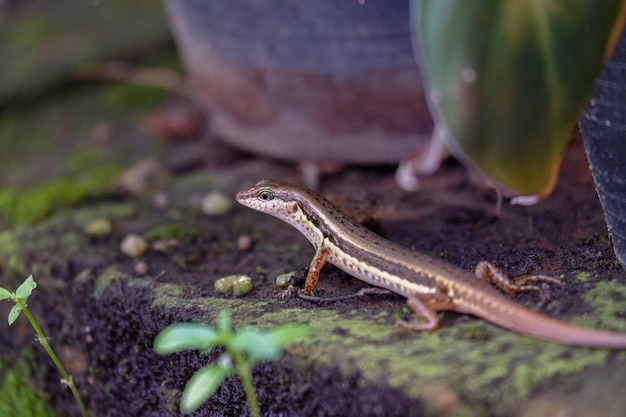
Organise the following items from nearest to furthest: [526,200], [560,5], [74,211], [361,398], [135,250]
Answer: [560,5] < [361,398] < [526,200] < [135,250] < [74,211]

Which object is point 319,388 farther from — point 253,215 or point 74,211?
point 74,211

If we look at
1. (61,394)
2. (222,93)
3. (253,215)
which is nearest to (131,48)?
(222,93)

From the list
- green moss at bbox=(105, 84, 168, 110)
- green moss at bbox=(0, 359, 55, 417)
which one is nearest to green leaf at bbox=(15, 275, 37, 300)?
green moss at bbox=(0, 359, 55, 417)

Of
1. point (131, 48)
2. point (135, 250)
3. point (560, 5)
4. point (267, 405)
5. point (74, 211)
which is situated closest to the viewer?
point (560, 5)

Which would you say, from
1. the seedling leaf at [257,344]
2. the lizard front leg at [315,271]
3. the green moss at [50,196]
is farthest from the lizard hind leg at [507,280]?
the green moss at [50,196]

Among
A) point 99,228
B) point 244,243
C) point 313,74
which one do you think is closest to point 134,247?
point 99,228

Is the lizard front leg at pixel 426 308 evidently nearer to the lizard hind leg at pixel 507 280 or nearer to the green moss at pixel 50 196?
the lizard hind leg at pixel 507 280

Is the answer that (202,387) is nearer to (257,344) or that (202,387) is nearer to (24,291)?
(257,344)
